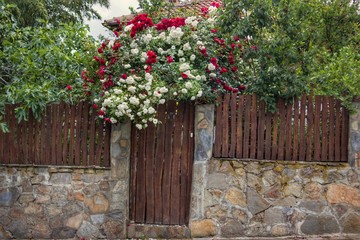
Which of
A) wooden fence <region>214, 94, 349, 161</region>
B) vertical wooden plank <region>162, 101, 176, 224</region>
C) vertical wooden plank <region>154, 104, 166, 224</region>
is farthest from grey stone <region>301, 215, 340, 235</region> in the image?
vertical wooden plank <region>154, 104, 166, 224</region>

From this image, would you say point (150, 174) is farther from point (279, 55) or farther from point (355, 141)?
point (355, 141)

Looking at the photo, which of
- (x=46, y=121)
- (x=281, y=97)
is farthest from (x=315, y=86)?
(x=46, y=121)

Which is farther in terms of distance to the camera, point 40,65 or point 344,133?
point 40,65

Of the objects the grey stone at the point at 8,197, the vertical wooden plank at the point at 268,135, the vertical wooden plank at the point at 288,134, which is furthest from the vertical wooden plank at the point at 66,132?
the vertical wooden plank at the point at 288,134

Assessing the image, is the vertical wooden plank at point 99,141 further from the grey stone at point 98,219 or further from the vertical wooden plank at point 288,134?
the vertical wooden plank at point 288,134

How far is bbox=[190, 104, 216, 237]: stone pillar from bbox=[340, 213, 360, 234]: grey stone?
1.90 meters

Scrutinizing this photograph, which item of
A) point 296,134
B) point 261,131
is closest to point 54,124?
point 261,131

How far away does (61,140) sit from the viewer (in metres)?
7.39

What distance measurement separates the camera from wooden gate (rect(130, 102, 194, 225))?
7.23 metres

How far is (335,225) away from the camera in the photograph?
6988 millimetres

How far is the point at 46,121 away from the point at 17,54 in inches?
53.9

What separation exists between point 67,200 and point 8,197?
0.95 metres

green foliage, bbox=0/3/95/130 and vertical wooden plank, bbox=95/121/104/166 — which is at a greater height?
green foliage, bbox=0/3/95/130

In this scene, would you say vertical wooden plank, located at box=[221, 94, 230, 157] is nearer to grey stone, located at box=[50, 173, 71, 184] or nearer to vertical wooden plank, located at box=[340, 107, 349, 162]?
vertical wooden plank, located at box=[340, 107, 349, 162]
